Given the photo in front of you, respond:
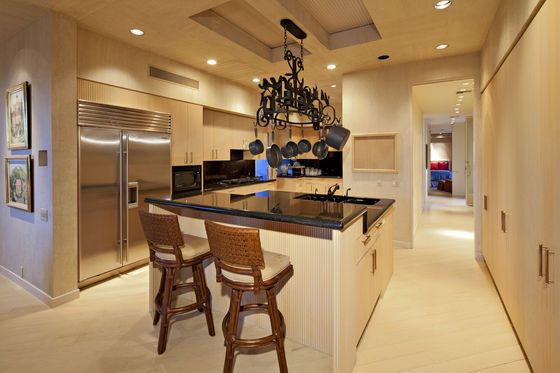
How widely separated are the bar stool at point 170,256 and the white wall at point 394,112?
3439 mm

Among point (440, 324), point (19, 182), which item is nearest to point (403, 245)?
point (440, 324)

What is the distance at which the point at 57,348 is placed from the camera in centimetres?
232

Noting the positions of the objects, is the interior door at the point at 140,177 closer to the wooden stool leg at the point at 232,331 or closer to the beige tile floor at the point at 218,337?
the beige tile floor at the point at 218,337

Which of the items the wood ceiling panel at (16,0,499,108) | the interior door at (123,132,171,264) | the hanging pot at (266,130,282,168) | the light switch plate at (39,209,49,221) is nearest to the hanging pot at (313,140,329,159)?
the hanging pot at (266,130,282,168)

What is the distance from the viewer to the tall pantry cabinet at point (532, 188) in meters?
→ 1.66

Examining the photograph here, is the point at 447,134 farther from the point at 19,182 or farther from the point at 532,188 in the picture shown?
the point at 19,182

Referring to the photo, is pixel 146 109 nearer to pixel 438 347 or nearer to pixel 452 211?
pixel 438 347

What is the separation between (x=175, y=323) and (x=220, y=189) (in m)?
2.92

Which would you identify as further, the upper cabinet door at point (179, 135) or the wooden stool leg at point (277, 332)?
the upper cabinet door at point (179, 135)

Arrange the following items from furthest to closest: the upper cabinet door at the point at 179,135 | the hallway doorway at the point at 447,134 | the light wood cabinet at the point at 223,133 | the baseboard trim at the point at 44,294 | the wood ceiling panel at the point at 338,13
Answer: the hallway doorway at the point at 447,134 < the light wood cabinet at the point at 223,133 < the upper cabinet door at the point at 179,135 < the wood ceiling panel at the point at 338,13 < the baseboard trim at the point at 44,294

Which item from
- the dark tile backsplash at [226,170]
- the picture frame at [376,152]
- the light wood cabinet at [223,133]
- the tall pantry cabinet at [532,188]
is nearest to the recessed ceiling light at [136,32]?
the light wood cabinet at [223,133]

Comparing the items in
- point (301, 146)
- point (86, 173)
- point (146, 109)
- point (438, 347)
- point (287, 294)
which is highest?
point (146, 109)

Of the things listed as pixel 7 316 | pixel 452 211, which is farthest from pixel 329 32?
pixel 452 211

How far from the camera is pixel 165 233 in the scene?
7.22ft
